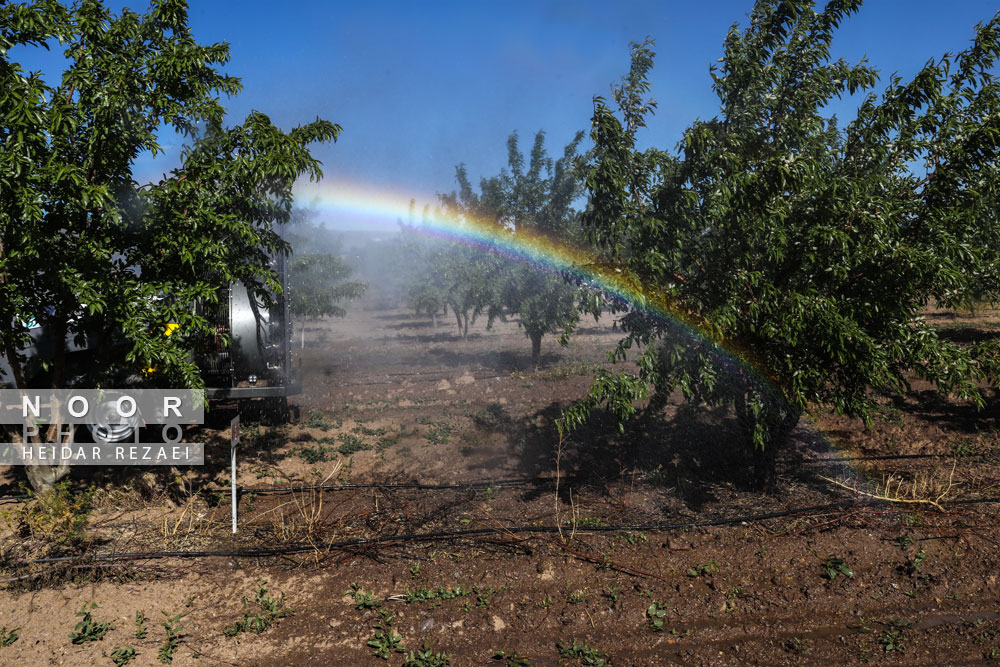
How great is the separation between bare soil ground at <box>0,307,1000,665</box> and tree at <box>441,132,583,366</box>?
7.31 metres

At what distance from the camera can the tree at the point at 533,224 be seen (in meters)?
18.5

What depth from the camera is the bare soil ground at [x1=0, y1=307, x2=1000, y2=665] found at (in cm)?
541

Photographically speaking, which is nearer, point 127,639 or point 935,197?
point 127,639

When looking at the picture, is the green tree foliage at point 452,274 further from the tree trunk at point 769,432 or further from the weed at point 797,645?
the weed at point 797,645

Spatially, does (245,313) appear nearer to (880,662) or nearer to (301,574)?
(301,574)

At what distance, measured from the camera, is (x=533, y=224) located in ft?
63.2

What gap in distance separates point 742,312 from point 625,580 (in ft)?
11.5

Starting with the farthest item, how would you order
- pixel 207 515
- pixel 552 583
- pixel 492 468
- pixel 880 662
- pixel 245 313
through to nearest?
1. pixel 245 313
2. pixel 492 468
3. pixel 207 515
4. pixel 552 583
5. pixel 880 662

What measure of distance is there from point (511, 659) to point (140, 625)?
373 cm

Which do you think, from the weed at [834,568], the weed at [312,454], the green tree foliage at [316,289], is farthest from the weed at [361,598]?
the green tree foliage at [316,289]

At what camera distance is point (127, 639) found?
17.8 feet

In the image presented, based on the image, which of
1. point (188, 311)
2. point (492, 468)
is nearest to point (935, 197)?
point (492, 468)

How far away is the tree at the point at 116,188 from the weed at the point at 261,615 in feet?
9.64

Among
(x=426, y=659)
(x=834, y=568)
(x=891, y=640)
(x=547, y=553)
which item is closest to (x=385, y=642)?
(x=426, y=659)
